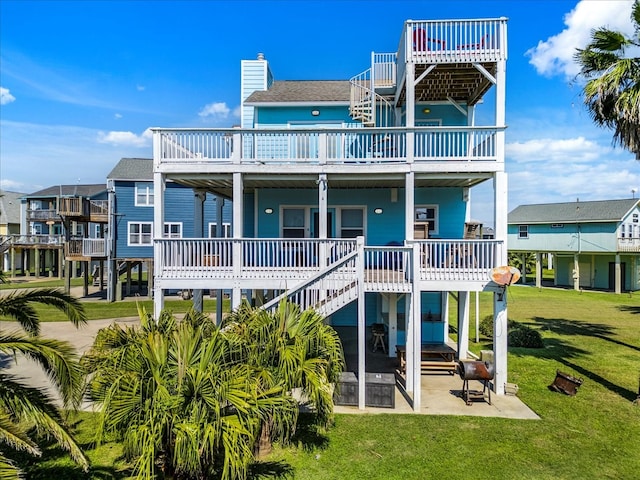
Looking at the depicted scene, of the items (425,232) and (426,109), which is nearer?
(425,232)

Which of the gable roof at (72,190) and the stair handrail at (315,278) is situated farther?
the gable roof at (72,190)

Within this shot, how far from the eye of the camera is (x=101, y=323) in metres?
17.7

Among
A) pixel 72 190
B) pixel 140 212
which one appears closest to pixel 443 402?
pixel 140 212

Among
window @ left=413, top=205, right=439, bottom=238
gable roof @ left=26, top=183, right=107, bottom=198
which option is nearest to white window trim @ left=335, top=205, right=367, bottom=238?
window @ left=413, top=205, right=439, bottom=238

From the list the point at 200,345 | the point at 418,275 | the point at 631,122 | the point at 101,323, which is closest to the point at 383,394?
the point at 418,275

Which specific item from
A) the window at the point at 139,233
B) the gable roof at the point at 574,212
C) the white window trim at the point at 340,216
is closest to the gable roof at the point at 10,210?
the window at the point at 139,233

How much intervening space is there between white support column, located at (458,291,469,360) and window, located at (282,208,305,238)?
563 cm

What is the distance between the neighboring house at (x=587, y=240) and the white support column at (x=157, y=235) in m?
33.3

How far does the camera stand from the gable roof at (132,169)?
1103 inches

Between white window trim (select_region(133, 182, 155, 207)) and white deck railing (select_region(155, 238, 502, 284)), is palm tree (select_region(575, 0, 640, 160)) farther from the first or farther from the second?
white window trim (select_region(133, 182, 155, 207))

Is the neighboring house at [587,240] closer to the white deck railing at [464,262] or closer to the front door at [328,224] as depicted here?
the white deck railing at [464,262]

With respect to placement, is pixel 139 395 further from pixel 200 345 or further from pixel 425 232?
pixel 425 232

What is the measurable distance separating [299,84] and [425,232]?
8.74 meters

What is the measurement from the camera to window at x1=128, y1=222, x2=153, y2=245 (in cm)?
2572
